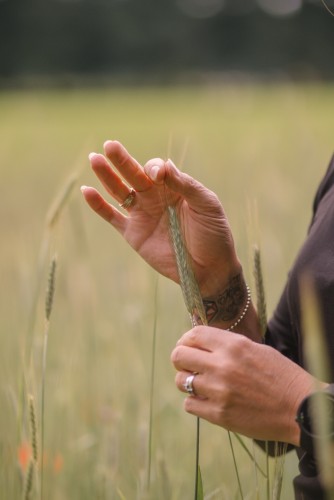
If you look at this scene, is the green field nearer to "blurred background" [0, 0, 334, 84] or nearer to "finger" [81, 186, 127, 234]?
"finger" [81, 186, 127, 234]

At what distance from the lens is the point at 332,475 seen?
0.89 m

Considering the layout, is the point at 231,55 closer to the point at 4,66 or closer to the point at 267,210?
the point at 4,66

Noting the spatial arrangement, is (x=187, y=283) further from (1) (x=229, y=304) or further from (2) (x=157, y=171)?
(1) (x=229, y=304)

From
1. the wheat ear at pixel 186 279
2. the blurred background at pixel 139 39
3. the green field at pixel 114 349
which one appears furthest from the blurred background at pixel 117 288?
the blurred background at pixel 139 39

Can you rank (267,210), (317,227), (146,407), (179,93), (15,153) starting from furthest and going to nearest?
(179,93) → (15,153) → (267,210) → (146,407) → (317,227)

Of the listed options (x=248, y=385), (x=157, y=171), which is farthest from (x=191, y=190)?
(x=248, y=385)

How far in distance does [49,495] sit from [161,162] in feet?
2.34

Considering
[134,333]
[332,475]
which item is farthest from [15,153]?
[332,475]

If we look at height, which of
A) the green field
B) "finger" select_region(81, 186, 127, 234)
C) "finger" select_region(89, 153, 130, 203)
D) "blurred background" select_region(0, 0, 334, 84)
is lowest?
the green field

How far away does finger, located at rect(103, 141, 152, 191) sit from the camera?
1281 mm

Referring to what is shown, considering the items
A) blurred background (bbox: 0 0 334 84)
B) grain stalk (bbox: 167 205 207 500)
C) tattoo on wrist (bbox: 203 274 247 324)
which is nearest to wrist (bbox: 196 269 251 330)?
tattoo on wrist (bbox: 203 274 247 324)

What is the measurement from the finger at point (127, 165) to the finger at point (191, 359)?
28 cm

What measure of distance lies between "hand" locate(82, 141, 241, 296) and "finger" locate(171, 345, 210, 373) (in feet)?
0.58

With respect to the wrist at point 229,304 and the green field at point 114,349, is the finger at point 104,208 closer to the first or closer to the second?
the green field at point 114,349
